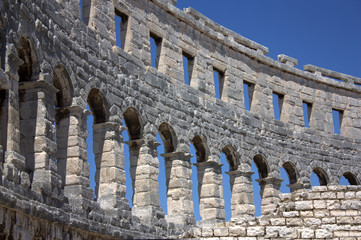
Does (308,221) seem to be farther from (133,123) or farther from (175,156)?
(175,156)

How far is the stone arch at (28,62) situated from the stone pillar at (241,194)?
9.31 metres

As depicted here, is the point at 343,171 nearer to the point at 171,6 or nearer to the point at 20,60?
the point at 171,6

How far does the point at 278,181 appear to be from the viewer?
71.9ft

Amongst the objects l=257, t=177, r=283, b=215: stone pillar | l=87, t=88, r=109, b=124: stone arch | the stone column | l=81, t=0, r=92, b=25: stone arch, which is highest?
l=81, t=0, r=92, b=25: stone arch

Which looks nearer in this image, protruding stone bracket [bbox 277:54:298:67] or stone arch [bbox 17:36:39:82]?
stone arch [bbox 17:36:39:82]

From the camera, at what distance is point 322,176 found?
2420 cm

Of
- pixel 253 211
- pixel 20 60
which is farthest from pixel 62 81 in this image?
pixel 253 211

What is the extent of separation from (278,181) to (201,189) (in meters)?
3.83

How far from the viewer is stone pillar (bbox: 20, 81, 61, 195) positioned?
12008 millimetres

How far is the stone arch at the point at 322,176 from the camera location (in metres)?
24.0

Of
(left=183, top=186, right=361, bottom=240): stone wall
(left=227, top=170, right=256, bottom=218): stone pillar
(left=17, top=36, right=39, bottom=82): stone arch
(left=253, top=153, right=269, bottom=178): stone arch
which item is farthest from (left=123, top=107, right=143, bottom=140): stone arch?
(left=253, top=153, right=269, bottom=178): stone arch

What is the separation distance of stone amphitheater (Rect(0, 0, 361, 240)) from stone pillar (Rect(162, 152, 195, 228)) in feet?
0.13

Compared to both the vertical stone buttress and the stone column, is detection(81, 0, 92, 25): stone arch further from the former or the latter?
the stone column

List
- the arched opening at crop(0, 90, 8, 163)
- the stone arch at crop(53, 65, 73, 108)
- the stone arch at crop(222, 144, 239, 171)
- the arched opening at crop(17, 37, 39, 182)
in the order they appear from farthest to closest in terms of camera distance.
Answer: the stone arch at crop(222, 144, 239, 171)
the stone arch at crop(53, 65, 73, 108)
the arched opening at crop(17, 37, 39, 182)
the arched opening at crop(0, 90, 8, 163)
